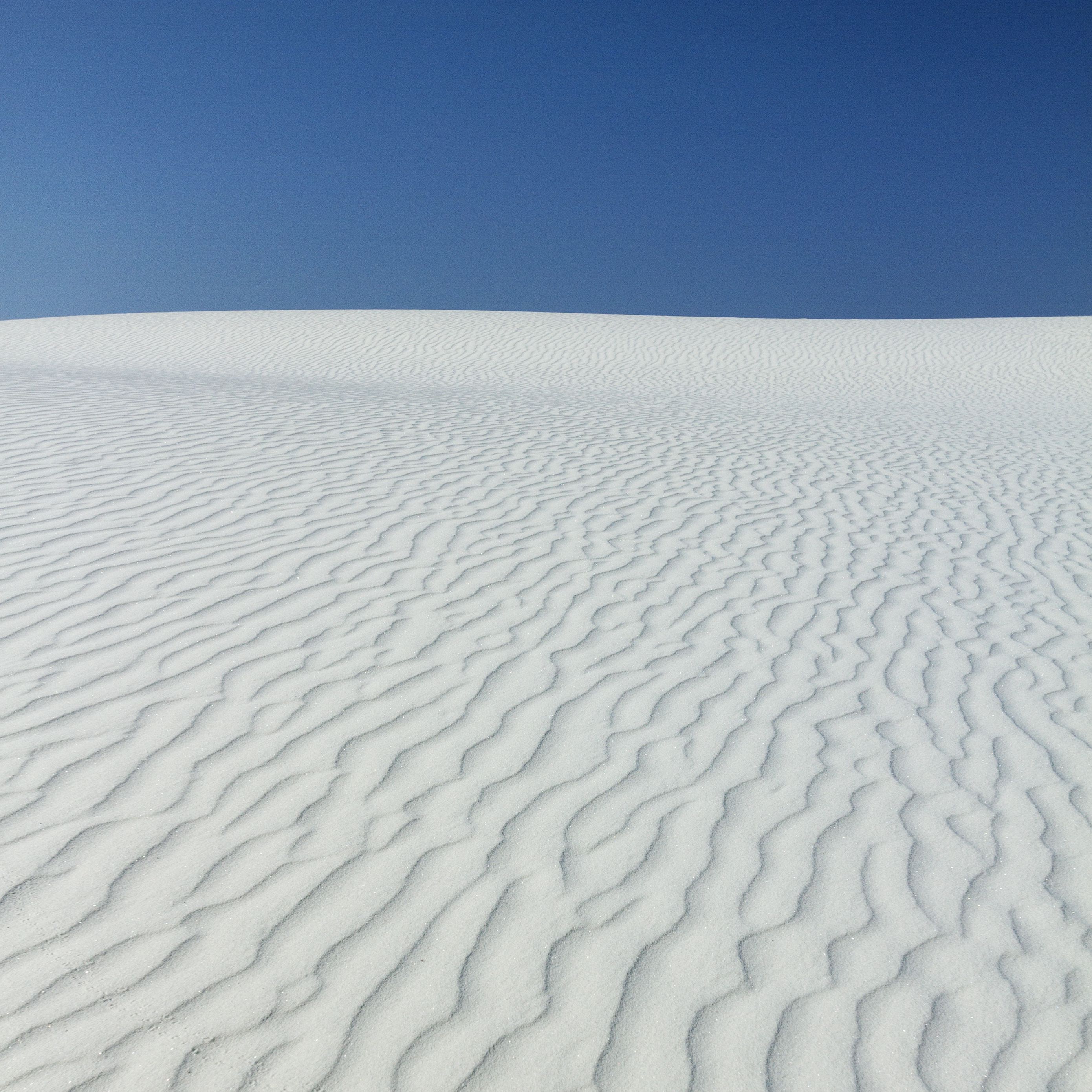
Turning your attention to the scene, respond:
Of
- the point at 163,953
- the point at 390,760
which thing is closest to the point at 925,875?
the point at 390,760

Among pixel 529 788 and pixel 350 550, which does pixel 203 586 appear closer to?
pixel 350 550

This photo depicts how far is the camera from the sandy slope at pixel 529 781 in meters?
2.60

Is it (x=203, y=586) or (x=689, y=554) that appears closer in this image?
(x=203, y=586)

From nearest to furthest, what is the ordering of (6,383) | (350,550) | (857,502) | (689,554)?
(350,550)
(689,554)
(857,502)
(6,383)

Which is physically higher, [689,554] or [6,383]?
[6,383]

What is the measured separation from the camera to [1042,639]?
5633 mm

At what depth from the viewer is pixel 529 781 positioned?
376 cm

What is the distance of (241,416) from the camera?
11031mm

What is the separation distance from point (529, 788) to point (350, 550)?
2952 mm

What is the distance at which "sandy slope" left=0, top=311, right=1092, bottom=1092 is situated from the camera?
2.60 m

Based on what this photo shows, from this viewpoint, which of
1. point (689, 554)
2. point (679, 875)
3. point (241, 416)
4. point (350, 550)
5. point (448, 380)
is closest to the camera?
point (679, 875)

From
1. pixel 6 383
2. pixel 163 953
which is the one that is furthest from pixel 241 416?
pixel 163 953

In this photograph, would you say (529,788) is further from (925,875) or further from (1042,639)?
(1042,639)

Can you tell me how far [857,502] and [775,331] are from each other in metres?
23.0
